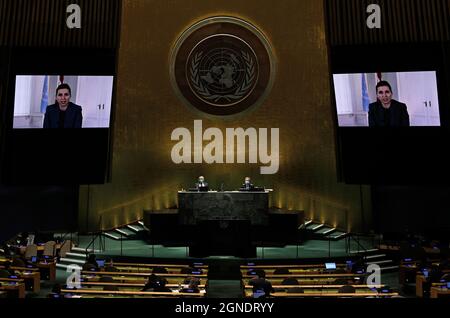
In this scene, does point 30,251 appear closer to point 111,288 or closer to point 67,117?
point 67,117

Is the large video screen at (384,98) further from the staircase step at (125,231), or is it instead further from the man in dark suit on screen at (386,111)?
the staircase step at (125,231)

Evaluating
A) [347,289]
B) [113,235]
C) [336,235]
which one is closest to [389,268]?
[336,235]

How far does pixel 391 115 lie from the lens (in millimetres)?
12242

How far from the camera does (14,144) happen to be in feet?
40.1

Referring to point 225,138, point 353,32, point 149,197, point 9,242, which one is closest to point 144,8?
point 225,138

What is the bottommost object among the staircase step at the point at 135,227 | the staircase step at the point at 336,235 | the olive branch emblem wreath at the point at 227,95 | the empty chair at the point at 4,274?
the empty chair at the point at 4,274

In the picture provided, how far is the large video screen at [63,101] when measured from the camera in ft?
41.3

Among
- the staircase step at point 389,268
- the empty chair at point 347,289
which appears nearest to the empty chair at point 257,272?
the empty chair at point 347,289

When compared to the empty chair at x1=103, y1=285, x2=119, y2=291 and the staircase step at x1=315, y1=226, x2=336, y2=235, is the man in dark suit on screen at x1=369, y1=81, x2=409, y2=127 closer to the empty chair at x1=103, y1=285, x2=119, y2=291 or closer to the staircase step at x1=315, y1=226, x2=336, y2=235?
the staircase step at x1=315, y1=226, x2=336, y2=235

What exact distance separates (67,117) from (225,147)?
5.93m

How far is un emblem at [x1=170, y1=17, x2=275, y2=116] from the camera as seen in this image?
1648cm

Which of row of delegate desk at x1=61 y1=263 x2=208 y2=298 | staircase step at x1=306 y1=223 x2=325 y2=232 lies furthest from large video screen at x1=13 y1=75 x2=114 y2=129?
staircase step at x1=306 y1=223 x2=325 y2=232

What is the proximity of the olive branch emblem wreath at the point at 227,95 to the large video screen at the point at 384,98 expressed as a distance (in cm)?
474

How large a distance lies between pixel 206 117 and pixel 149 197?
11.5 ft
